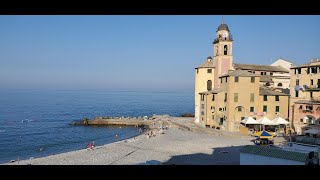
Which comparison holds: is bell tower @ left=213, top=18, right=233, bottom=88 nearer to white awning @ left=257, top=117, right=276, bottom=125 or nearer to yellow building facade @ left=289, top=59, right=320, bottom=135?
yellow building facade @ left=289, top=59, right=320, bottom=135

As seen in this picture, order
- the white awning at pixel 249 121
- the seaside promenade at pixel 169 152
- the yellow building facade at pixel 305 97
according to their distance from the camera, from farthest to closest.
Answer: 1. the white awning at pixel 249 121
2. the yellow building facade at pixel 305 97
3. the seaside promenade at pixel 169 152

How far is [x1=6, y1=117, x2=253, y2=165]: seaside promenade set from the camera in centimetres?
2972

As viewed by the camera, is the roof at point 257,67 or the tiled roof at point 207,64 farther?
the tiled roof at point 207,64

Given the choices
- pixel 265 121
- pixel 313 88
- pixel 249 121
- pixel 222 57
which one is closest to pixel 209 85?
pixel 222 57

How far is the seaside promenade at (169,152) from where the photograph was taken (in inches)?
1170

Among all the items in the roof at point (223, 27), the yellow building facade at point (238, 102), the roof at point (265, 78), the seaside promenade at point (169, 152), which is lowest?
the seaside promenade at point (169, 152)

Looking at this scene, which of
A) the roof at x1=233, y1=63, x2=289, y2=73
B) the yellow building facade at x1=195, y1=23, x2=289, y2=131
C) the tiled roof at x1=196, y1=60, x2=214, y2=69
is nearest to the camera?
the yellow building facade at x1=195, y1=23, x2=289, y2=131

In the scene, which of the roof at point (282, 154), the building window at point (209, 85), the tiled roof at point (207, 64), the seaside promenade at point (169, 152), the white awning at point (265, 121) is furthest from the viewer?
the building window at point (209, 85)

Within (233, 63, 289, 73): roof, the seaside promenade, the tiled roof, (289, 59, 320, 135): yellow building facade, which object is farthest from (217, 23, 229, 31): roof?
the seaside promenade

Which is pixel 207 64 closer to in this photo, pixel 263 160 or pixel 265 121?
pixel 265 121

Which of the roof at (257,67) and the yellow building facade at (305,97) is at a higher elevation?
the roof at (257,67)

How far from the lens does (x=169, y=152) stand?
111ft

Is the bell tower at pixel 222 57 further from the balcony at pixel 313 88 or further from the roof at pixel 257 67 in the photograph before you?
the balcony at pixel 313 88

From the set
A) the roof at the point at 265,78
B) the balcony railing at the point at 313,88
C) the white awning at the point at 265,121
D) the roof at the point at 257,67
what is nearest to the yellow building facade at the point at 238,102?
the white awning at the point at 265,121
